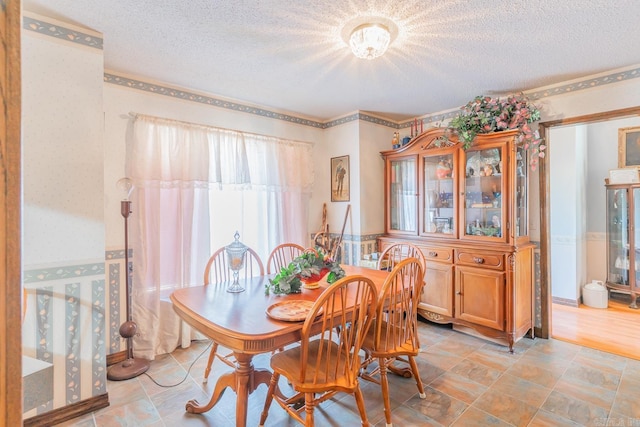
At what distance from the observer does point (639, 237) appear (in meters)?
3.90

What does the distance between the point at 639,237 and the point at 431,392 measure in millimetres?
3719

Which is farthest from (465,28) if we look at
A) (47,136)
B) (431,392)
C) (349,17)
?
(47,136)

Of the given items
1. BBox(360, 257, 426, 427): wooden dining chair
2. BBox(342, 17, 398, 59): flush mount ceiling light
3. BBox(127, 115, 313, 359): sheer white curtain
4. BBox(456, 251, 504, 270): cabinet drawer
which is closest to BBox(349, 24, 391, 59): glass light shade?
BBox(342, 17, 398, 59): flush mount ceiling light

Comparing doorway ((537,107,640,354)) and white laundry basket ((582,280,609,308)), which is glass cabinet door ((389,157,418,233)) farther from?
white laundry basket ((582,280,609,308))


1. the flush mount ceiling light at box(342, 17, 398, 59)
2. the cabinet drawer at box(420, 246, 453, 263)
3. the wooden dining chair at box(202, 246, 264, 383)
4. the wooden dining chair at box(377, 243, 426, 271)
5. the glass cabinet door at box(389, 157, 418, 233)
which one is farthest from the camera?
the glass cabinet door at box(389, 157, 418, 233)

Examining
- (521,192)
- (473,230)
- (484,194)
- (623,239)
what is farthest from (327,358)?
(623,239)

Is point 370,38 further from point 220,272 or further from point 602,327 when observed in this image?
point 602,327

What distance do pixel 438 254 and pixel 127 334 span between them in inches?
113

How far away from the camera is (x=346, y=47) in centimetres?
227

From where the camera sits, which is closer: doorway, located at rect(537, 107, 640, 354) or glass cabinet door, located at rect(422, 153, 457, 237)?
glass cabinet door, located at rect(422, 153, 457, 237)

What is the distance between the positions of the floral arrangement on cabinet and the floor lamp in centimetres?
306

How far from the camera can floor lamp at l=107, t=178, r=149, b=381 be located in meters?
2.40

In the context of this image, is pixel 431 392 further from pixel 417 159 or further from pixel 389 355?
pixel 417 159

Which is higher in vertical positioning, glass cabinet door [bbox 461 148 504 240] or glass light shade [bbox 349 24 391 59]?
glass light shade [bbox 349 24 391 59]
